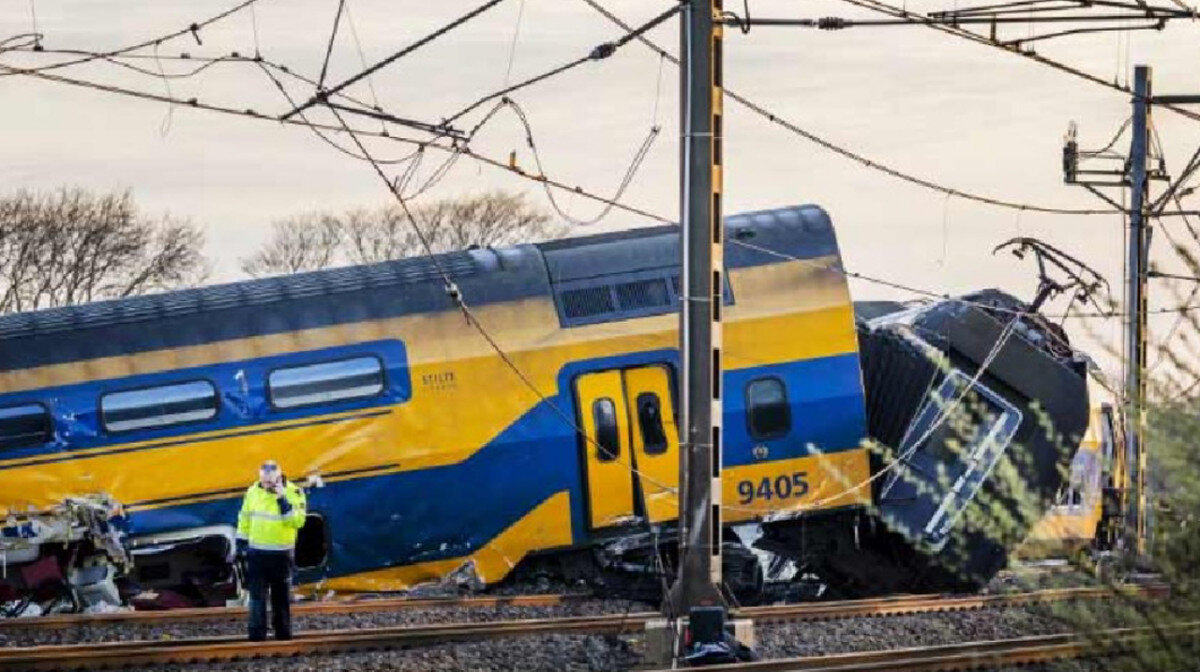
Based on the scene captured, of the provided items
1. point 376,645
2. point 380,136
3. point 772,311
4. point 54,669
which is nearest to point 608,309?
point 772,311

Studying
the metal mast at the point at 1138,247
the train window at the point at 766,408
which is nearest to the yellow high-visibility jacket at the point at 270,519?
the train window at the point at 766,408

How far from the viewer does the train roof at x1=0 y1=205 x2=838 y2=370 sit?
23266mm

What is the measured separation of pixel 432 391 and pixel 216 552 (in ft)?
9.17

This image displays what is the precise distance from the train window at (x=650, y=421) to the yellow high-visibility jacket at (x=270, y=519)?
5.01 metres

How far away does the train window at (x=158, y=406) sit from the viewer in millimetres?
23094

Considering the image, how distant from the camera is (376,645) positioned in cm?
1906

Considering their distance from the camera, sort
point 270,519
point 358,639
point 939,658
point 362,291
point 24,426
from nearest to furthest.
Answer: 1. point 939,658
2. point 358,639
3. point 270,519
4. point 24,426
5. point 362,291

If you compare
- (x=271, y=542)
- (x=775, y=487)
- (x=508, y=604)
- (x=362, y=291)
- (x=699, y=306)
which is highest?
(x=699, y=306)

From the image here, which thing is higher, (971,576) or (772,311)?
(772,311)

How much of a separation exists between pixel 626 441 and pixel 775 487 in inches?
68.3

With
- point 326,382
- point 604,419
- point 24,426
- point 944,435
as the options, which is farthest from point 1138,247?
point 24,426

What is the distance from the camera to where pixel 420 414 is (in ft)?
76.4

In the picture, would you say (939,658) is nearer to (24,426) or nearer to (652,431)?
(652,431)

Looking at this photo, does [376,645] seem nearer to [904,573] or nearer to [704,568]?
[704,568]
